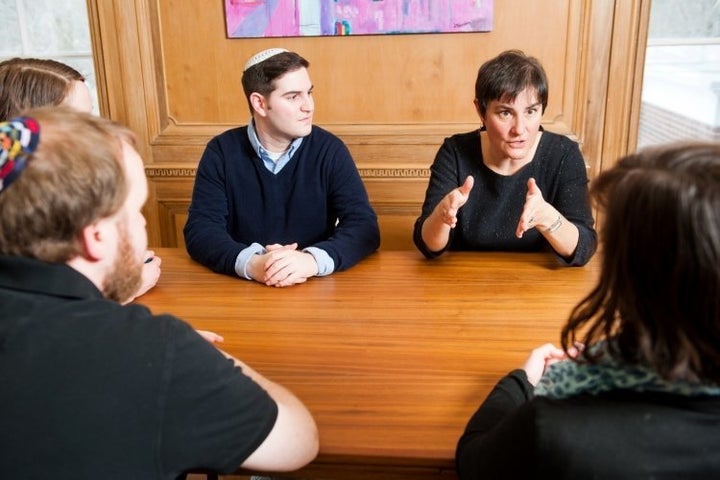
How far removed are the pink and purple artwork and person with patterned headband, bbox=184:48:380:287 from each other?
685mm

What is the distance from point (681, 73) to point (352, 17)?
1.34 metres

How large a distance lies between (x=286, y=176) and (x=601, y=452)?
1.45 m

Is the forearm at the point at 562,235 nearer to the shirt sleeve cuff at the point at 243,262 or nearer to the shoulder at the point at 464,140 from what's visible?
the shoulder at the point at 464,140

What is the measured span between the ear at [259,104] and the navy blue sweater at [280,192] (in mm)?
82

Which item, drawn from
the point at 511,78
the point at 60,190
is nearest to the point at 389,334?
the point at 60,190

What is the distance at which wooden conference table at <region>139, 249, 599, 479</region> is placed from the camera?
984 millimetres

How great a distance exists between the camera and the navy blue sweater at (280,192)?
196 centimetres

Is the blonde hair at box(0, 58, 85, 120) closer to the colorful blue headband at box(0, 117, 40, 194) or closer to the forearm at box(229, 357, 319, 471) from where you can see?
the colorful blue headband at box(0, 117, 40, 194)

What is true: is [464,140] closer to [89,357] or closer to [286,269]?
[286,269]

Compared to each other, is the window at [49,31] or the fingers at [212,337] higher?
the window at [49,31]

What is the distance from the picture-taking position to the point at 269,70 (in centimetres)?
202

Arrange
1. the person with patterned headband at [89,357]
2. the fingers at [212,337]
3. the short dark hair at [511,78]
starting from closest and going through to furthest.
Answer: the person with patterned headband at [89,357] < the fingers at [212,337] < the short dark hair at [511,78]

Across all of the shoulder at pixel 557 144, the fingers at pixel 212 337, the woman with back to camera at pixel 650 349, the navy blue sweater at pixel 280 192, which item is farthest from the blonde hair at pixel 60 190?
the shoulder at pixel 557 144

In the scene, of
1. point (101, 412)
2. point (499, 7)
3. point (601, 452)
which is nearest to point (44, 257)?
point (101, 412)
